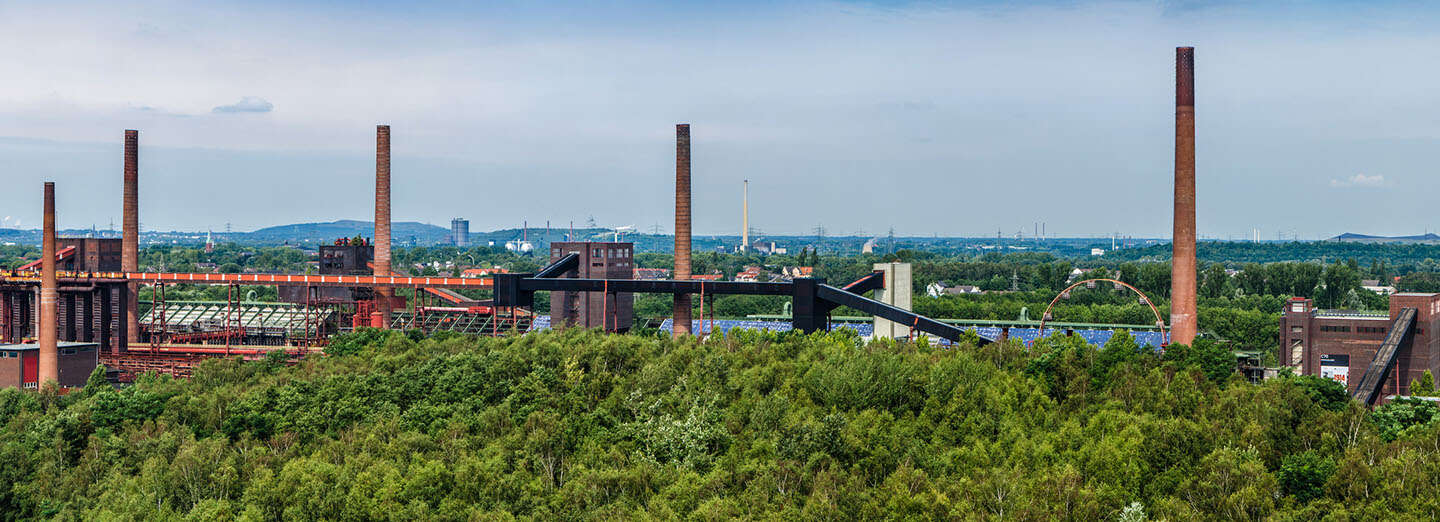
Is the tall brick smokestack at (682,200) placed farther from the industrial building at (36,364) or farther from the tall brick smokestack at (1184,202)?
the industrial building at (36,364)

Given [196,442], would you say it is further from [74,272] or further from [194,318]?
[194,318]

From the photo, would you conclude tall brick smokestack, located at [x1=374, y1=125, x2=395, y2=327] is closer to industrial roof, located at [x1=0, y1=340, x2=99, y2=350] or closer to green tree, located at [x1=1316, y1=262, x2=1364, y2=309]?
industrial roof, located at [x1=0, y1=340, x2=99, y2=350]

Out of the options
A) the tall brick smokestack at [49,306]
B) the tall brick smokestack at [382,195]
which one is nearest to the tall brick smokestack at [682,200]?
the tall brick smokestack at [382,195]

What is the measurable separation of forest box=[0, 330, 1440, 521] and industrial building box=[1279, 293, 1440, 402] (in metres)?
22.1

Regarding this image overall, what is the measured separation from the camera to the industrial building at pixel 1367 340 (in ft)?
244

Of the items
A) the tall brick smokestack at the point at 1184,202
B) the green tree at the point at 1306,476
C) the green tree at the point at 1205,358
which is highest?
the tall brick smokestack at the point at 1184,202

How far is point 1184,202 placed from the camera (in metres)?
65.4

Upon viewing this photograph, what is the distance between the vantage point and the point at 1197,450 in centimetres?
4616

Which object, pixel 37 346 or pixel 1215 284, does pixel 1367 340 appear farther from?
pixel 37 346

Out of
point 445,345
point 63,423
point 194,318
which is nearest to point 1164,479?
point 445,345

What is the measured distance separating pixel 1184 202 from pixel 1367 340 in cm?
2318

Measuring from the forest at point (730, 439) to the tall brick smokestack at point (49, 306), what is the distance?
419 inches

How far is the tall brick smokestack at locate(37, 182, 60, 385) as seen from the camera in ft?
243

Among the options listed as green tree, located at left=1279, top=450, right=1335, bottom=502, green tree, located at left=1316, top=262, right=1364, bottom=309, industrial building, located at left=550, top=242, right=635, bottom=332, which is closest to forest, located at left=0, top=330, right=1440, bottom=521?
green tree, located at left=1279, top=450, right=1335, bottom=502
